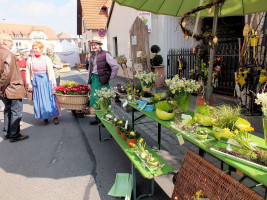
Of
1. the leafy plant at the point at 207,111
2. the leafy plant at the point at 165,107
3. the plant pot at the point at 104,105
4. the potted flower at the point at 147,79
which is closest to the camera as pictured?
the leafy plant at the point at 207,111

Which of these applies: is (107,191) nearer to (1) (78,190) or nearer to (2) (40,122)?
(1) (78,190)

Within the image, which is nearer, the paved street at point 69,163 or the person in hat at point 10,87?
the paved street at point 69,163

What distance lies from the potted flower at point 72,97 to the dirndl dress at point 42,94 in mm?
194

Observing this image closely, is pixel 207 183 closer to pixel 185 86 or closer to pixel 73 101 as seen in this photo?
pixel 185 86

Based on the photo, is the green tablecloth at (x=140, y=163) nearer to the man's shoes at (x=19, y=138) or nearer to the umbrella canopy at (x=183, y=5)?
the umbrella canopy at (x=183, y=5)

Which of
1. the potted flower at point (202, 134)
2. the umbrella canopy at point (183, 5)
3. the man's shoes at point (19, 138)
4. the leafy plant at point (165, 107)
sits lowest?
the man's shoes at point (19, 138)

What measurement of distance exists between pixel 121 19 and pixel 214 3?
421 inches

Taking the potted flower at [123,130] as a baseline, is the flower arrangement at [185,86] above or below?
above

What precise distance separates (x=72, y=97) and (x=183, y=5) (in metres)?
3.19

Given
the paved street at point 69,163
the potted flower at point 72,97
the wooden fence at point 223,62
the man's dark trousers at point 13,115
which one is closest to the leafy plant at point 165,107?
the paved street at point 69,163

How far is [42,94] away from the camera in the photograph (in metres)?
Answer: 4.70

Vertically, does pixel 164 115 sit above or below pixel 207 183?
above

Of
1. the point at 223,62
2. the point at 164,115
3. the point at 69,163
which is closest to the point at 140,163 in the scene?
the point at 164,115

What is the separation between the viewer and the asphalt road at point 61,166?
2.57 meters
